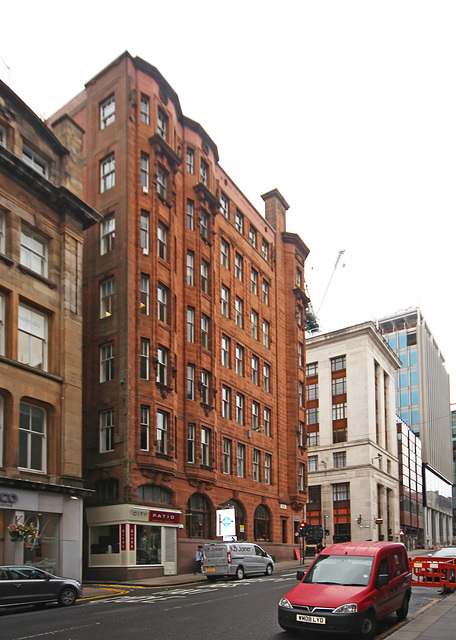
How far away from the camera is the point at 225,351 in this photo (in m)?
49.7

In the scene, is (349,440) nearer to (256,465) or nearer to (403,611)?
(256,465)

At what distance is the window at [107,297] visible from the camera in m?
39.0

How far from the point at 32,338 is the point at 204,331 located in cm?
1669

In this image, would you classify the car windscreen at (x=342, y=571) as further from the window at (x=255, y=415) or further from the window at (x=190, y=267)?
the window at (x=255, y=415)

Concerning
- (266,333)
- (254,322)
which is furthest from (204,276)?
(266,333)

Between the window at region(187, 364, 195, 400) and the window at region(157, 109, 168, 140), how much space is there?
14.8 metres

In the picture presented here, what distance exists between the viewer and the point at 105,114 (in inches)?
1683

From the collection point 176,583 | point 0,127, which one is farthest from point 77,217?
point 176,583

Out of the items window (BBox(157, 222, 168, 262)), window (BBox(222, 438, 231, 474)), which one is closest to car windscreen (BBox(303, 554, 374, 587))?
window (BBox(157, 222, 168, 262))

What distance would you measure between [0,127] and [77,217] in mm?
5613

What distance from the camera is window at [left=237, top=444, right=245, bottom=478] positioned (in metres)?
49.0

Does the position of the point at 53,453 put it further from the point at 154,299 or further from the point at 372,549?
the point at 372,549

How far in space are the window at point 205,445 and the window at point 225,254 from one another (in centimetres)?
1316

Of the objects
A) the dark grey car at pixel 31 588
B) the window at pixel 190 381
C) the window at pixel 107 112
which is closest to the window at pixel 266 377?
the window at pixel 190 381
